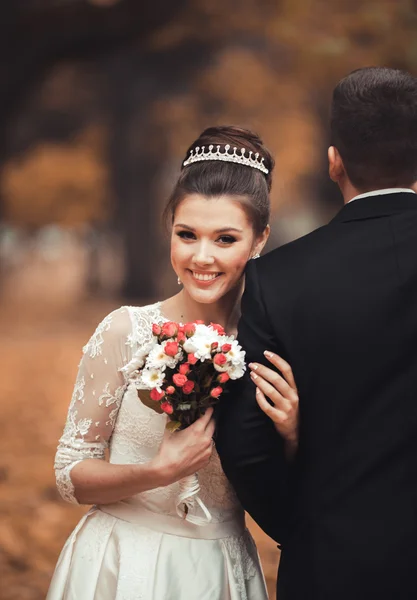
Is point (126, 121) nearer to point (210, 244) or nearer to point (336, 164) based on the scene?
point (210, 244)

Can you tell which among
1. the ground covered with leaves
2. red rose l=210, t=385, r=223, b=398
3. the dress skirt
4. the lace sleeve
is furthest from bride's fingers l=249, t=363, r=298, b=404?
the ground covered with leaves

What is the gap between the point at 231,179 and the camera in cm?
263

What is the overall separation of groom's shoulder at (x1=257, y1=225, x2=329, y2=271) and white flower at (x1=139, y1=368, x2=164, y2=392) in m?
0.41

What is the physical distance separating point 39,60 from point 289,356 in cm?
1058

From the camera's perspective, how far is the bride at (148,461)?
8.16ft

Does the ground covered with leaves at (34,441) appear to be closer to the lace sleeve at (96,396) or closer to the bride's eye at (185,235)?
the lace sleeve at (96,396)

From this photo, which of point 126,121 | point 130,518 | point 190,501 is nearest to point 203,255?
point 190,501

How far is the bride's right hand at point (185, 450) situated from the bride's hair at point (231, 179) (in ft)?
2.34

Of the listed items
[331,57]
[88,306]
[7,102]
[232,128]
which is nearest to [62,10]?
[7,102]

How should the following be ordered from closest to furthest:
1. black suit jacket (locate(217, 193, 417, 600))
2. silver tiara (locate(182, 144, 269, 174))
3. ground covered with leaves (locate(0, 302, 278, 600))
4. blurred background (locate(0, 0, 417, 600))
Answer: black suit jacket (locate(217, 193, 417, 600)), silver tiara (locate(182, 144, 269, 174)), ground covered with leaves (locate(0, 302, 278, 600)), blurred background (locate(0, 0, 417, 600))

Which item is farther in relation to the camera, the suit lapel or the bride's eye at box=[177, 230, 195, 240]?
the bride's eye at box=[177, 230, 195, 240]

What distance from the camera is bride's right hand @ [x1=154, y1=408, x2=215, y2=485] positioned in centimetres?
228

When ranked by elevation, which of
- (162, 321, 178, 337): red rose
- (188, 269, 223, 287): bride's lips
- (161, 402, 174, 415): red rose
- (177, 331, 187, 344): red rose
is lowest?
(161, 402, 174, 415): red rose

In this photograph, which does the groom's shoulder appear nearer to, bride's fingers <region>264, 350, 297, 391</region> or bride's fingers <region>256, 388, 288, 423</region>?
bride's fingers <region>264, 350, 297, 391</region>
